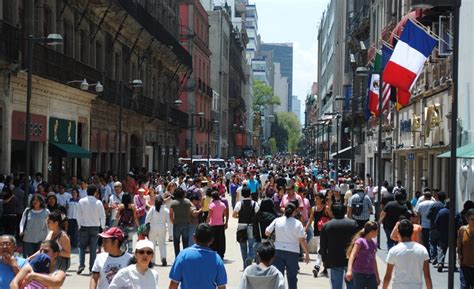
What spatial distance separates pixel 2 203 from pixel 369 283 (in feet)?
33.0

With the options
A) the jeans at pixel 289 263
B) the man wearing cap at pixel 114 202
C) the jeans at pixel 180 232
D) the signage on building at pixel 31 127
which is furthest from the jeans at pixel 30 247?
the signage on building at pixel 31 127

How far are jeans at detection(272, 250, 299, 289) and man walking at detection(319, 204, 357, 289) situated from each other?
69 cm

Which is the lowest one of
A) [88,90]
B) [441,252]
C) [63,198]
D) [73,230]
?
[441,252]

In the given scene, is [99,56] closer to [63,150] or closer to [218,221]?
[63,150]

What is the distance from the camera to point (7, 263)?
827cm

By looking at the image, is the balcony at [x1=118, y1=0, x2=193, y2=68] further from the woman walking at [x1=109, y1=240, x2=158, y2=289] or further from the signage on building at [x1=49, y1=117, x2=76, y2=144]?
the woman walking at [x1=109, y1=240, x2=158, y2=289]

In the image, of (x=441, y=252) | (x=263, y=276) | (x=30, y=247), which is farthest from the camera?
(x=441, y=252)

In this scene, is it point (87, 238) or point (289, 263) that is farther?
point (87, 238)

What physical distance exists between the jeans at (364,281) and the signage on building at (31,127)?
57.1 ft

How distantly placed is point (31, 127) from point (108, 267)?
19752 millimetres

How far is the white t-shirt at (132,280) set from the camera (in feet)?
25.4

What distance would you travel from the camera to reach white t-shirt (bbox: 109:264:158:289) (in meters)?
7.73

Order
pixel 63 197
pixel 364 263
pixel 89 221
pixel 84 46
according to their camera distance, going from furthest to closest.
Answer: pixel 84 46
pixel 63 197
pixel 89 221
pixel 364 263

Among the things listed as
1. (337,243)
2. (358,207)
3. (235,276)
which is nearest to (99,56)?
(358,207)
